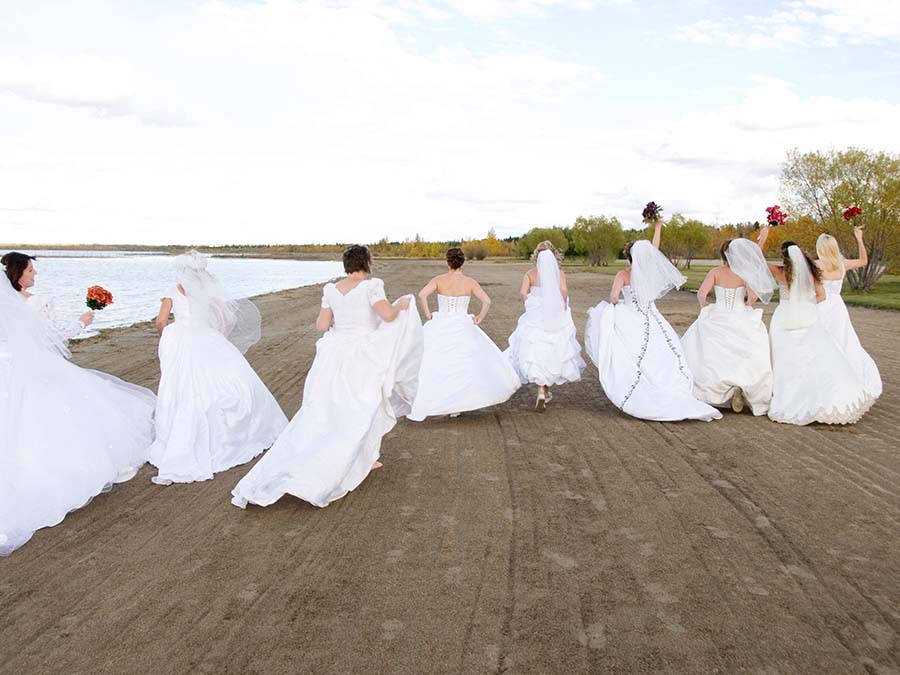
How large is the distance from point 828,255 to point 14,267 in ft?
32.7

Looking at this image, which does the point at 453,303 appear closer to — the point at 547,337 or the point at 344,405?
the point at 547,337

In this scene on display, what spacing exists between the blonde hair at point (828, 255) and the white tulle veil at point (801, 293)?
1.65 ft

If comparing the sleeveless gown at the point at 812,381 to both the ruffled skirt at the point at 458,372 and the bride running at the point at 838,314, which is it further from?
the ruffled skirt at the point at 458,372

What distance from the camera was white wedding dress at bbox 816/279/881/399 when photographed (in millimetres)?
10047

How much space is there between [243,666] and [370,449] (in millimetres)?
3036

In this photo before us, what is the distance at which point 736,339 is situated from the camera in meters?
9.99

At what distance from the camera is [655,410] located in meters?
9.52

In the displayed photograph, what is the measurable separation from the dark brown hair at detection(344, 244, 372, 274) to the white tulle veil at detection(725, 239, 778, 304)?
218 inches

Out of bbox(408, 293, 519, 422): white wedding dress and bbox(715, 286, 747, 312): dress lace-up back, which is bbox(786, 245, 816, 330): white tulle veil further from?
bbox(408, 293, 519, 422): white wedding dress

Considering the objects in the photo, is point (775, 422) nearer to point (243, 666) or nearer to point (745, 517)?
point (745, 517)

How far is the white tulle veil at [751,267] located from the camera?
9.78 metres

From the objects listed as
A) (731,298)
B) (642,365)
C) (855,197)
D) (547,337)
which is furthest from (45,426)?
(855,197)

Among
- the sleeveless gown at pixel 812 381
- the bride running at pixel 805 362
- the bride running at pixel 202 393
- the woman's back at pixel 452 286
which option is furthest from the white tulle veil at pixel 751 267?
the bride running at pixel 202 393

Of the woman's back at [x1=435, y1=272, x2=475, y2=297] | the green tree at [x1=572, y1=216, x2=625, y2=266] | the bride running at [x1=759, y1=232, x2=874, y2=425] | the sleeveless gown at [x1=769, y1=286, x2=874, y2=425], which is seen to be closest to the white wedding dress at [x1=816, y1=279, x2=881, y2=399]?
the bride running at [x1=759, y1=232, x2=874, y2=425]
